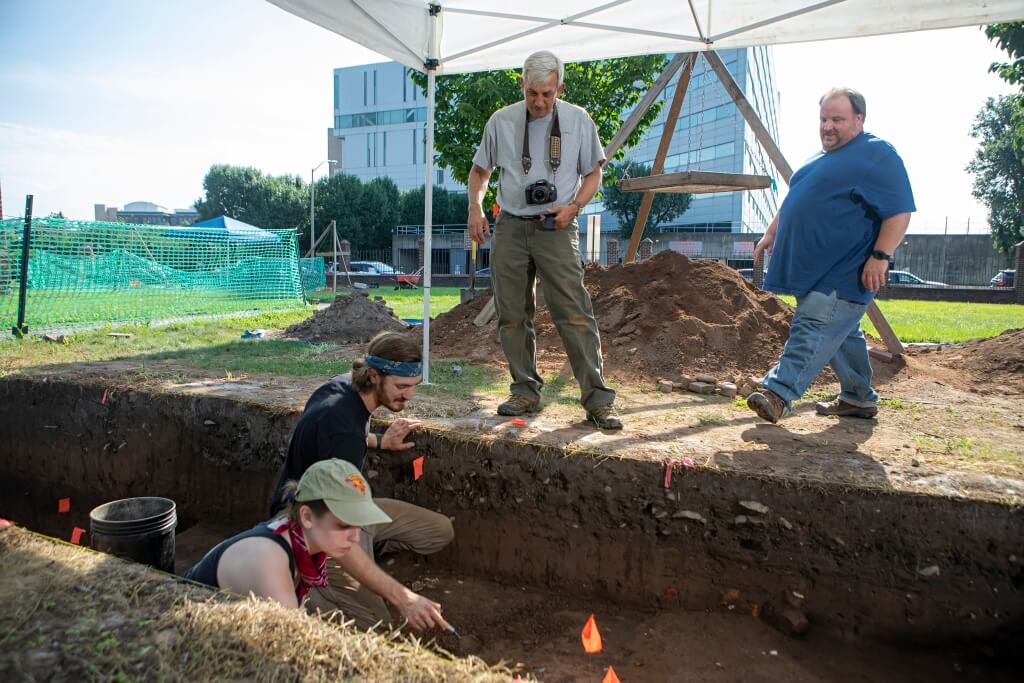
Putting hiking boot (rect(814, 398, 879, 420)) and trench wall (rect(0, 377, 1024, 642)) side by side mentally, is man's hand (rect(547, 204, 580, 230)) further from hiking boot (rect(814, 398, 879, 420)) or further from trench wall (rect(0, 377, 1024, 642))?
hiking boot (rect(814, 398, 879, 420))

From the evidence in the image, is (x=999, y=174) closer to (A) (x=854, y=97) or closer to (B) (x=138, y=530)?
(A) (x=854, y=97)

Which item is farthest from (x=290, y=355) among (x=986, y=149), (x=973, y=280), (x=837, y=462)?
(x=986, y=149)

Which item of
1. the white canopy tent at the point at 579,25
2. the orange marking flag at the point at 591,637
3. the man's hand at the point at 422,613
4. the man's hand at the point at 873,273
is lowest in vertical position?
the orange marking flag at the point at 591,637

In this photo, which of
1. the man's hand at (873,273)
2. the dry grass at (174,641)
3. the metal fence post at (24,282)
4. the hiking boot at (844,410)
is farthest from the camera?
the metal fence post at (24,282)

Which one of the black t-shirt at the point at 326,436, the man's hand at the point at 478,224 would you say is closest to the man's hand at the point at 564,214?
the man's hand at the point at 478,224

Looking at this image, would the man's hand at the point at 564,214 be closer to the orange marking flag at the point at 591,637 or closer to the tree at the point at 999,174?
the orange marking flag at the point at 591,637

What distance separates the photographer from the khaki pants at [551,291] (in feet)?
13.2

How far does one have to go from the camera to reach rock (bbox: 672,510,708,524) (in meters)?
3.29

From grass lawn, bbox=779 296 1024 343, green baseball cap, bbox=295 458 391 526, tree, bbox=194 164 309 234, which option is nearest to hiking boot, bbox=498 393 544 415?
green baseball cap, bbox=295 458 391 526

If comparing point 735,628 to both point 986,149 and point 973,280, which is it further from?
point 986,149

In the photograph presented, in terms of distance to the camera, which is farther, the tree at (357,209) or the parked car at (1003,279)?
the tree at (357,209)

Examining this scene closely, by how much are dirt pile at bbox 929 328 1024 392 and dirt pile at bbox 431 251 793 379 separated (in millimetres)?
1531

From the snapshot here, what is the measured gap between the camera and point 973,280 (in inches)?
1244

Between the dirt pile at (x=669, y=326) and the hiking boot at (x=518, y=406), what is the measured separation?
5.40ft
